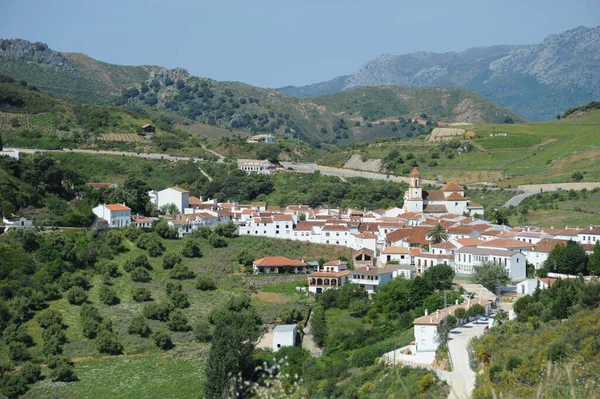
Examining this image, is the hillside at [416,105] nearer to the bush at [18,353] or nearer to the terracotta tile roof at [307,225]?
the terracotta tile roof at [307,225]

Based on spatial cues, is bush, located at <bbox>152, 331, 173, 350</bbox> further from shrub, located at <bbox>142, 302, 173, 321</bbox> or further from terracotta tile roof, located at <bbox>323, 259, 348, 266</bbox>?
terracotta tile roof, located at <bbox>323, 259, 348, 266</bbox>

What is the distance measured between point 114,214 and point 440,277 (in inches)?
736

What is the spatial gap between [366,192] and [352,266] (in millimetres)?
19586

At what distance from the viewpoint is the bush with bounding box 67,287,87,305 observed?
40.3 m

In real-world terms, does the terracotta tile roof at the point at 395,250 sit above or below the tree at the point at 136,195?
below

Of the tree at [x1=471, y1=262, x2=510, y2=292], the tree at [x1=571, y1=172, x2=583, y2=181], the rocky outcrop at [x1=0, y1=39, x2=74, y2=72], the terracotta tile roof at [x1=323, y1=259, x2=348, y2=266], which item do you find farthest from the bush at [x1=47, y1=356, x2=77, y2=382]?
the rocky outcrop at [x1=0, y1=39, x2=74, y2=72]

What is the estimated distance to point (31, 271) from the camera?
139ft

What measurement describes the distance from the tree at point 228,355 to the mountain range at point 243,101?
83.0 m

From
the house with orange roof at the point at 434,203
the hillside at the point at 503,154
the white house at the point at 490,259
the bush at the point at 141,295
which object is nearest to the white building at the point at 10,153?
the bush at the point at 141,295

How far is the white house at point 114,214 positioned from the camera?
5003 centimetres

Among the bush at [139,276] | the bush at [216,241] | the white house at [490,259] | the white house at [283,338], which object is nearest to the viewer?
the white house at [283,338]

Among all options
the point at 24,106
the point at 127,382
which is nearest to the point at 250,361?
the point at 127,382

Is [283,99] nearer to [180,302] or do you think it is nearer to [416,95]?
[416,95]

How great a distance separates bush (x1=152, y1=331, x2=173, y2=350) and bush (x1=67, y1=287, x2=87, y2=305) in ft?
14.7
